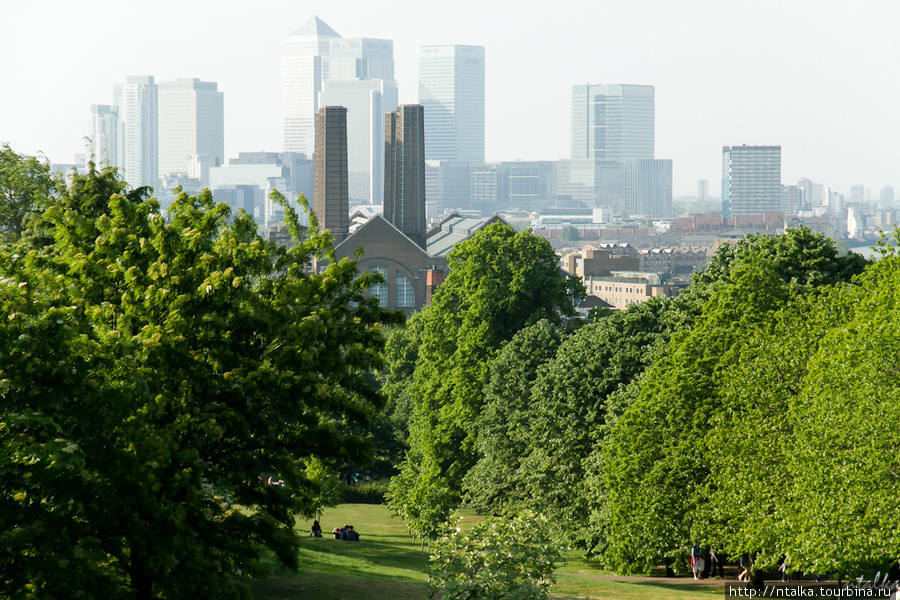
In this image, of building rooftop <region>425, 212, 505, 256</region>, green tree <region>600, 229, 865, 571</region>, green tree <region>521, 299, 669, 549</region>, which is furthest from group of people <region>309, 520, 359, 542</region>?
building rooftop <region>425, 212, 505, 256</region>

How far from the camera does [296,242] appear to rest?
22.0 metres

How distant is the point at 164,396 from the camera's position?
17281 mm

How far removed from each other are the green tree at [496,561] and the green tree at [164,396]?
2700mm

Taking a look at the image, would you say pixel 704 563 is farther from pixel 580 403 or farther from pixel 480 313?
pixel 480 313

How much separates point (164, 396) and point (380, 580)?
9875 mm

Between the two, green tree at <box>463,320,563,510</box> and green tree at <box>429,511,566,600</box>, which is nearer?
→ green tree at <box>429,511,566,600</box>

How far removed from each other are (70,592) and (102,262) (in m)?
6.15

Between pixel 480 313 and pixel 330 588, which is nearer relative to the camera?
pixel 330 588

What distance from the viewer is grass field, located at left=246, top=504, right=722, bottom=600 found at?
2361cm

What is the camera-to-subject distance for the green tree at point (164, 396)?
15.0 meters

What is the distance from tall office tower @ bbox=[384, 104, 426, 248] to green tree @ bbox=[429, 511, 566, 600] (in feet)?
366

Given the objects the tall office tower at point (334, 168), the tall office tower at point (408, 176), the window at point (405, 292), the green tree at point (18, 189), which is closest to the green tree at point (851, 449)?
the green tree at point (18, 189)

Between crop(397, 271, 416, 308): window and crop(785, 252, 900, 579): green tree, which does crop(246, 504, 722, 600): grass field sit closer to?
crop(785, 252, 900, 579): green tree

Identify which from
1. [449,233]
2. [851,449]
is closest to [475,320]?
[851,449]
